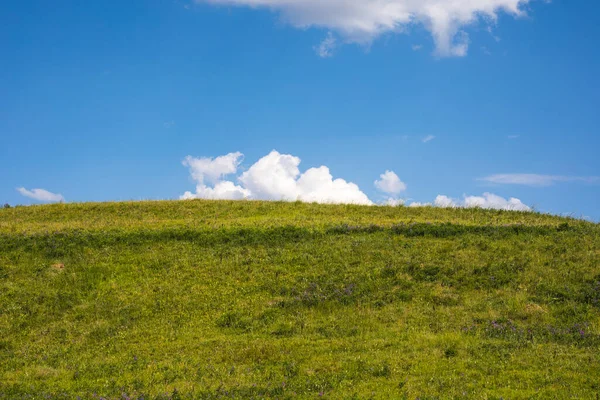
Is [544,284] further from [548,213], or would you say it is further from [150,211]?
[150,211]

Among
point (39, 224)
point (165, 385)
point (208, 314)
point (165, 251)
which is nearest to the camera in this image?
point (165, 385)

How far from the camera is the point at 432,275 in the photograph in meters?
27.3

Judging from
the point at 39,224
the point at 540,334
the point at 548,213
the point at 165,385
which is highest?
the point at 548,213

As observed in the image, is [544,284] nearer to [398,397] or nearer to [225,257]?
[398,397]

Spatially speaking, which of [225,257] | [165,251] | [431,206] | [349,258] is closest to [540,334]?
[349,258]

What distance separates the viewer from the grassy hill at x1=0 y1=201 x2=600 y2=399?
56.8 ft

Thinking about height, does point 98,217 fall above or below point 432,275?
above

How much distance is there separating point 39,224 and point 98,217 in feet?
13.5

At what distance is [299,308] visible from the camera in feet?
80.7

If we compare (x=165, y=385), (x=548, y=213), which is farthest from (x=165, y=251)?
(x=548, y=213)

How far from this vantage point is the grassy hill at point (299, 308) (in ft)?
56.8

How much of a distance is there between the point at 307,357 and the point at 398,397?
4.51m

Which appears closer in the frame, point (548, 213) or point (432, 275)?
point (432, 275)

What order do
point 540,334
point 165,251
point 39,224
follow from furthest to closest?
1. point 39,224
2. point 165,251
3. point 540,334
